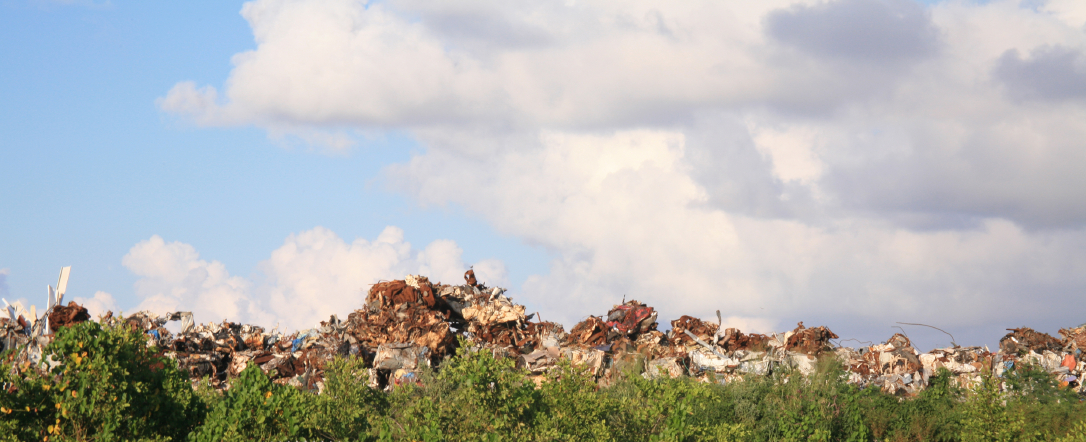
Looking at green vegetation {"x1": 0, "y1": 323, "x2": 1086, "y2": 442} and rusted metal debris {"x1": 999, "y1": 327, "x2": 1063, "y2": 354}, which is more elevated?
rusted metal debris {"x1": 999, "y1": 327, "x2": 1063, "y2": 354}

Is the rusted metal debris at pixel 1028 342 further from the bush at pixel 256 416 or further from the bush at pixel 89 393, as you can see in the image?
the bush at pixel 89 393

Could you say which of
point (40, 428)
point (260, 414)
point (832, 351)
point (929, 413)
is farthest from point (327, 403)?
point (832, 351)

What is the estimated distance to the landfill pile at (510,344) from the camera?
19812mm

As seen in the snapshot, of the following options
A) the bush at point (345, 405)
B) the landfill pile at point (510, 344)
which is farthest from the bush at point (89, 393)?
the landfill pile at point (510, 344)

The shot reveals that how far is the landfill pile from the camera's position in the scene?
1981cm

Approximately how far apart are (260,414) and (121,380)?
1499 mm

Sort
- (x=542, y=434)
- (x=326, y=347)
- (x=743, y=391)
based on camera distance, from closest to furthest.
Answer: (x=542, y=434)
(x=743, y=391)
(x=326, y=347)

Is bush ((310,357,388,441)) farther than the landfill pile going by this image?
No

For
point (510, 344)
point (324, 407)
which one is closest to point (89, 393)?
point (324, 407)

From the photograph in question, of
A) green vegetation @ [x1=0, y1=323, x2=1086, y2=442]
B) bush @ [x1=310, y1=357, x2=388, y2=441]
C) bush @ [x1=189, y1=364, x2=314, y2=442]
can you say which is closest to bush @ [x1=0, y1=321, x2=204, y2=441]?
green vegetation @ [x1=0, y1=323, x2=1086, y2=442]

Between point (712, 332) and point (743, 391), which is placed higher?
point (712, 332)

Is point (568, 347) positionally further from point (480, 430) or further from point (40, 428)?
point (40, 428)

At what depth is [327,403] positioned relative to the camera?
383 inches

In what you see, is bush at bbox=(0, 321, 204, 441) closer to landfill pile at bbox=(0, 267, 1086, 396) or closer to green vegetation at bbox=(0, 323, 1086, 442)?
green vegetation at bbox=(0, 323, 1086, 442)
